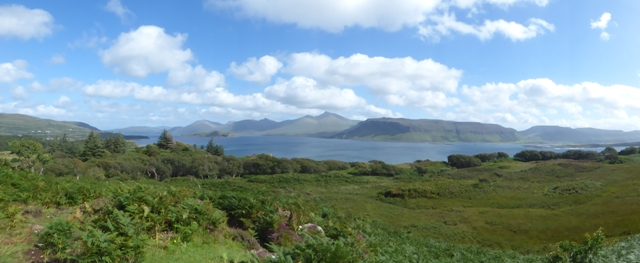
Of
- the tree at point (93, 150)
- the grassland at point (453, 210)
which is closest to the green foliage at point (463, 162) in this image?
the grassland at point (453, 210)

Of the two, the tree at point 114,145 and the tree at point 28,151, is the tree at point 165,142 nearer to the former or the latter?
the tree at point 114,145

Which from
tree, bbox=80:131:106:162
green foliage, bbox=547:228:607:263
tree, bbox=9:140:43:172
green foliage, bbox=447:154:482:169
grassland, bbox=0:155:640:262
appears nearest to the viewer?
grassland, bbox=0:155:640:262

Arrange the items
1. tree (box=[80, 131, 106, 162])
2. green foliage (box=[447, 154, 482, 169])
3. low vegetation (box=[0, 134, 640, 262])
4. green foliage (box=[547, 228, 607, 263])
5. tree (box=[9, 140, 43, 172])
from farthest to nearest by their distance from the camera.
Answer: green foliage (box=[447, 154, 482, 169]) < tree (box=[80, 131, 106, 162]) < tree (box=[9, 140, 43, 172]) < green foliage (box=[547, 228, 607, 263]) < low vegetation (box=[0, 134, 640, 262])

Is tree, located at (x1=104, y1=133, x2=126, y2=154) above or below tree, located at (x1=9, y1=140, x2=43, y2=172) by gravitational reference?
below

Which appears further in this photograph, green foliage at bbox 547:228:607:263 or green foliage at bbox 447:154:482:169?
green foliage at bbox 447:154:482:169

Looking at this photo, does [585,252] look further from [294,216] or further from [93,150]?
[93,150]

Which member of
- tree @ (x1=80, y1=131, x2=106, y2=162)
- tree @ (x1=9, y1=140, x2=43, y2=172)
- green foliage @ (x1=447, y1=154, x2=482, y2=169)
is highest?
tree @ (x1=9, y1=140, x2=43, y2=172)

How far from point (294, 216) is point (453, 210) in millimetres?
39046

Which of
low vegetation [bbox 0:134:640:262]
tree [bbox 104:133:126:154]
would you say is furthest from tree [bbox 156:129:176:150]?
low vegetation [bbox 0:134:640:262]

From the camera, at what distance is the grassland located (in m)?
7.96

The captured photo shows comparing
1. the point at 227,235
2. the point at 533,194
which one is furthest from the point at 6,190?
the point at 533,194

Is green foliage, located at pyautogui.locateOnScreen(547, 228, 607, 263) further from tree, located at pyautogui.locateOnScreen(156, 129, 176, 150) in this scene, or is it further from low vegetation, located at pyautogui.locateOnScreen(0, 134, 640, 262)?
tree, located at pyautogui.locateOnScreen(156, 129, 176, 150)

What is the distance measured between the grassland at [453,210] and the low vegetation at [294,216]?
8 centimetres

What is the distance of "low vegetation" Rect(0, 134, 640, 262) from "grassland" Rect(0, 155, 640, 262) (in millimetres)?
80
